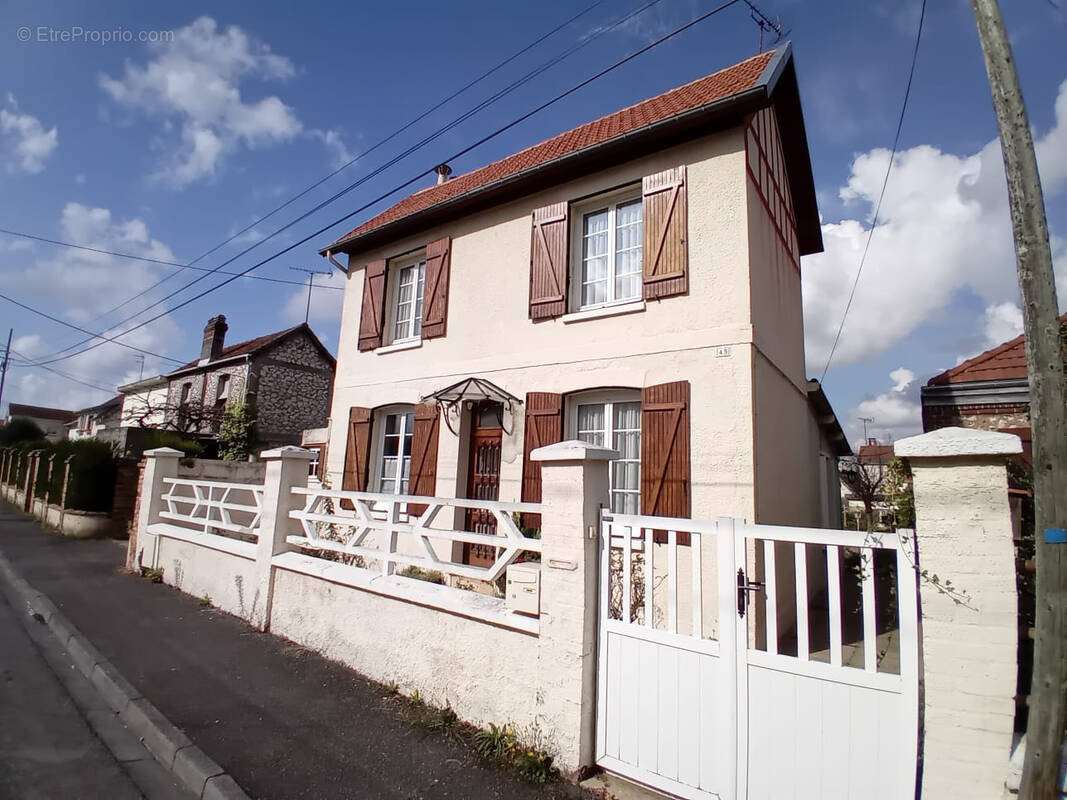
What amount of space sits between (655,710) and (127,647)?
5.21 meters

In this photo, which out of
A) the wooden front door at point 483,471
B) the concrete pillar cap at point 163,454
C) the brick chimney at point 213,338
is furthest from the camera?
the brick chimney at point 213,338

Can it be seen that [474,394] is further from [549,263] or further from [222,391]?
[222,391]

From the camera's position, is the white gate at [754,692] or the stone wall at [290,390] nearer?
the white gate at [754,692]

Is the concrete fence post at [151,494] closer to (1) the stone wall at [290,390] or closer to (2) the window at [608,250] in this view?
(2) the window at [608,250]

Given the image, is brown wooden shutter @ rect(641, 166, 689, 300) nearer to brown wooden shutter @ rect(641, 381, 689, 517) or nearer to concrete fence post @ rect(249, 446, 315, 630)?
brown wooden shutter @ rect(641, 381, 689, 517)

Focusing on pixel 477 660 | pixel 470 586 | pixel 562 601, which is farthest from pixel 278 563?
pixel 562 601

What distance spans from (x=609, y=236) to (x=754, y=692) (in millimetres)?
5983

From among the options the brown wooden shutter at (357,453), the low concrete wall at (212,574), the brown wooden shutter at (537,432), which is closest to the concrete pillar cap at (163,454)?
the low concrete wall at (212,574)

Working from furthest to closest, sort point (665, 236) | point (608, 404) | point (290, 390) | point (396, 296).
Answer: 1. point (290, 390)
2. point (396, 296)
3. point (608, 404)
4. point (665, 236)

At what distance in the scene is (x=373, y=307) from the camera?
9977 millimetres

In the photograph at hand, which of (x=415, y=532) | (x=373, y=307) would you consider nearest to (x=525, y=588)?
(x=415, y=532)

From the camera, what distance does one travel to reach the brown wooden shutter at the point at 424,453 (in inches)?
328

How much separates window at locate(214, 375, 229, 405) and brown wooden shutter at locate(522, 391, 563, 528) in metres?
16.3

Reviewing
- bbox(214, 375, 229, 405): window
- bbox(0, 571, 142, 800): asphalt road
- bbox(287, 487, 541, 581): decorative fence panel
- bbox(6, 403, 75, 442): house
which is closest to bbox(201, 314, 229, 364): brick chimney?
bbox(214, 375, 229, 405): window
